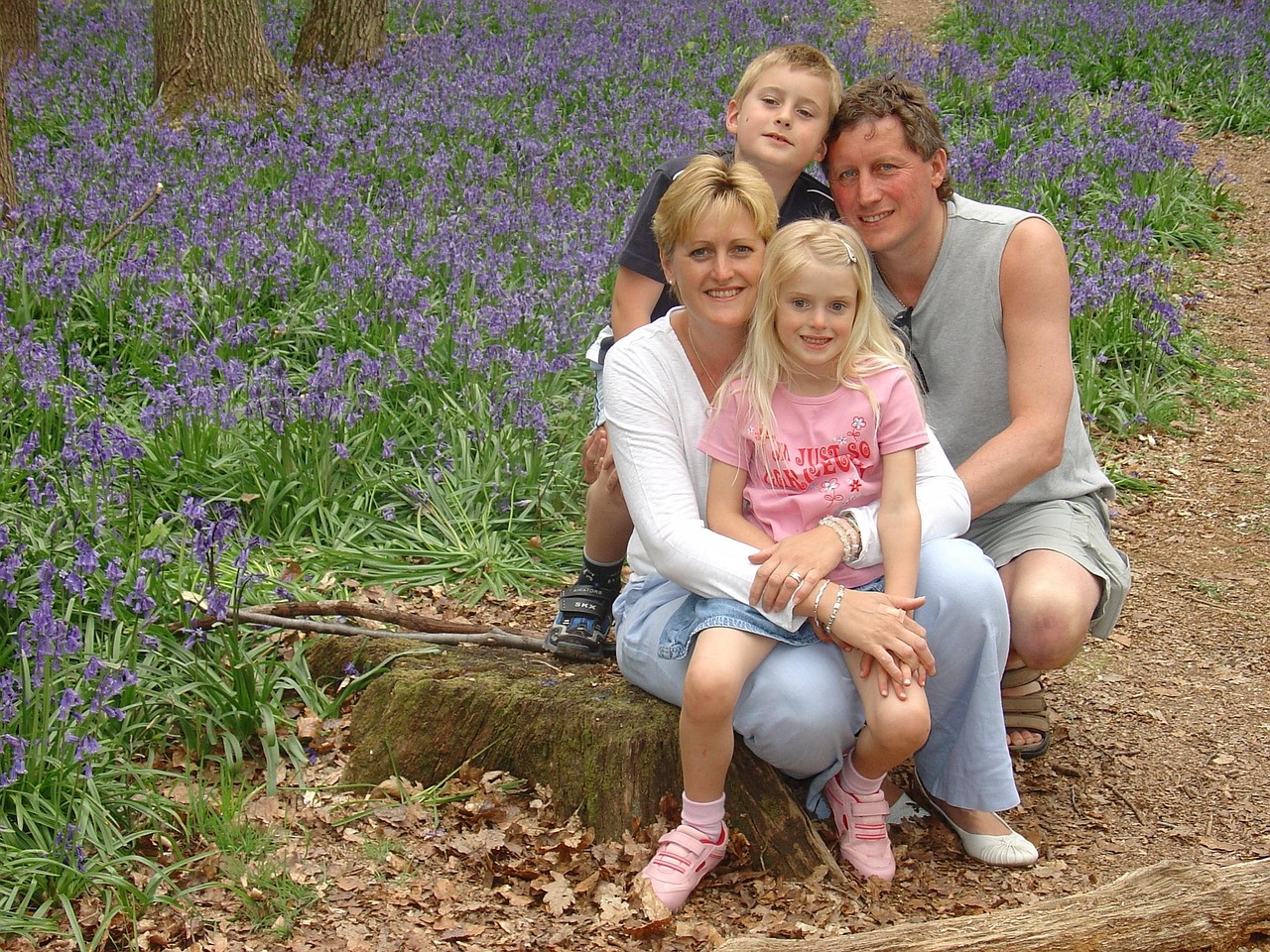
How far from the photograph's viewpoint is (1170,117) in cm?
973

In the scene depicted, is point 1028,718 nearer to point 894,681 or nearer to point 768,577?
point 894,681

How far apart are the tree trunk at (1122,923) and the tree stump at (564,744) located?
514mm

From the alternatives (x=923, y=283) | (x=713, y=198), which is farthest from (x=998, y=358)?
(x=713, y=198)

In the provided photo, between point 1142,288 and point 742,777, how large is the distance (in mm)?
4390

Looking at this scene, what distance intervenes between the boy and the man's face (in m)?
0.12

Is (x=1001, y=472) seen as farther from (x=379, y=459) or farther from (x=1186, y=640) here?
(x=379, y=459)

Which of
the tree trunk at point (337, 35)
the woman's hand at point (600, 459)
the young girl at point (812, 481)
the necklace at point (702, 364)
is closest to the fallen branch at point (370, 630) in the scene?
the woman's hand at point (600, 459)

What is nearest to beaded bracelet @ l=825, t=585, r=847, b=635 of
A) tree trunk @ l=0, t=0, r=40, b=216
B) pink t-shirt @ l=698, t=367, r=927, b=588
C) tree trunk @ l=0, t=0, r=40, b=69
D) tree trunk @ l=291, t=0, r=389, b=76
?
pink t-shirt @ l=698, t=367, r=927, b=588

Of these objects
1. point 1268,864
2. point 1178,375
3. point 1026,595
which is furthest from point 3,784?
point 1178,375

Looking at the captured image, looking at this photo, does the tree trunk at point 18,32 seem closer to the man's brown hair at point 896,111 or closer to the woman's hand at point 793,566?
the man's brown hair at point 896,111

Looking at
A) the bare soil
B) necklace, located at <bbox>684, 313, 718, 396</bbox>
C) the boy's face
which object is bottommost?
the bare soil

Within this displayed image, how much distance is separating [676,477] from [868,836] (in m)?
0.91

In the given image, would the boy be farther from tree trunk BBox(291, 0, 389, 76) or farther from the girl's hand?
tree trunk BBox(291, 0, 389, 76)

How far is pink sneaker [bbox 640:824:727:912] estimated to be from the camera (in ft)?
8.43
